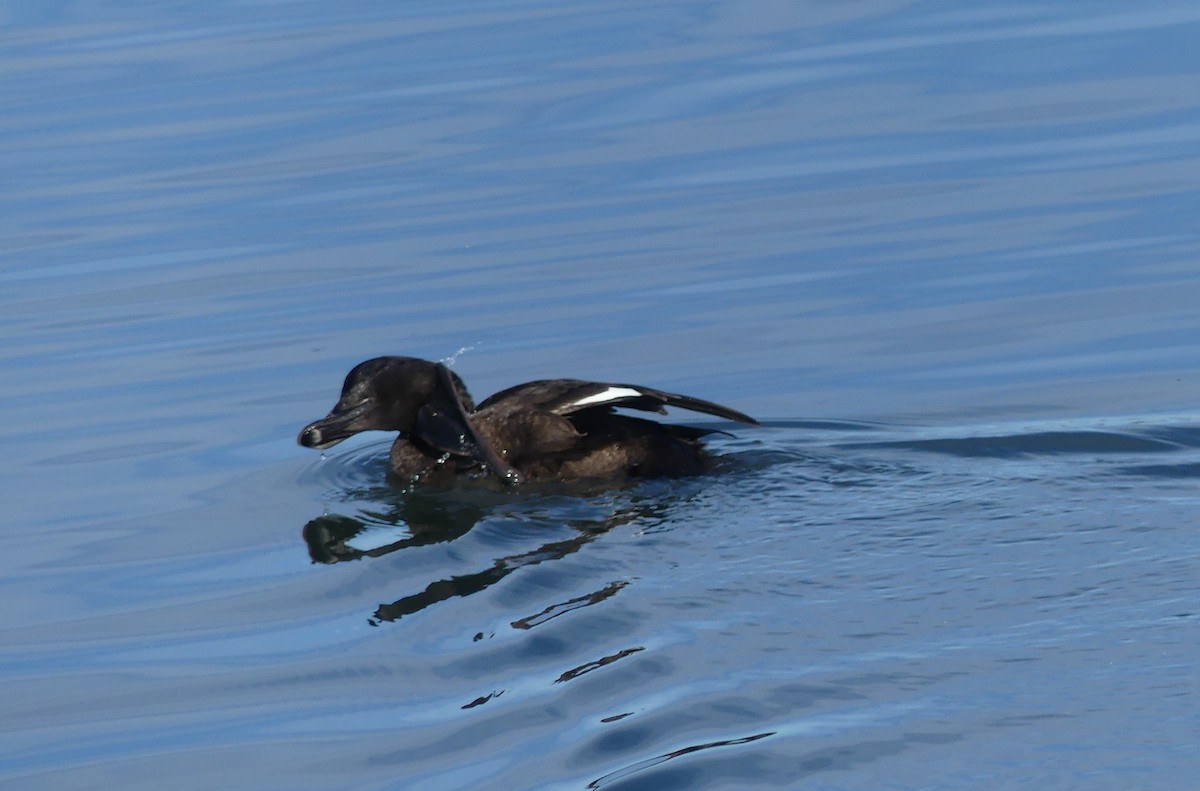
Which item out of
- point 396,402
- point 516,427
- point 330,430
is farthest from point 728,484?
point 330,430

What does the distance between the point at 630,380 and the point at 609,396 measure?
2044 millimetres

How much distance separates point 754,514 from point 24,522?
3479 mm

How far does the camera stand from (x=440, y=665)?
21.9 feet

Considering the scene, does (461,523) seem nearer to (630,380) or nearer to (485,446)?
(485,446)

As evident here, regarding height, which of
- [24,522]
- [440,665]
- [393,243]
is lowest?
[440,665]

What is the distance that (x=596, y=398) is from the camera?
8602 millimetres

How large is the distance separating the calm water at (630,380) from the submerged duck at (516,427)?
0.65 ft

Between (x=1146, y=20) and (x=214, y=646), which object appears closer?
(x=214, y=646)

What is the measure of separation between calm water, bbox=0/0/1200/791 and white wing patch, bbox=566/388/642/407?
1.33ft

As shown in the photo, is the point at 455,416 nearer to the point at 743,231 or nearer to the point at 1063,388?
the point at 1063,388

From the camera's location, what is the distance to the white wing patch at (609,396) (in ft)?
28.0

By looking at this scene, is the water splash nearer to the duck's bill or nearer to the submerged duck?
the submerged duck

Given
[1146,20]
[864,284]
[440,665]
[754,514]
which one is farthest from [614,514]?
[1146,20]

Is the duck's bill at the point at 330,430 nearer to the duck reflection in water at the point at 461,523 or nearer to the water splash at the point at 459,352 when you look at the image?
the duck reflection in water at the point at 461,523
